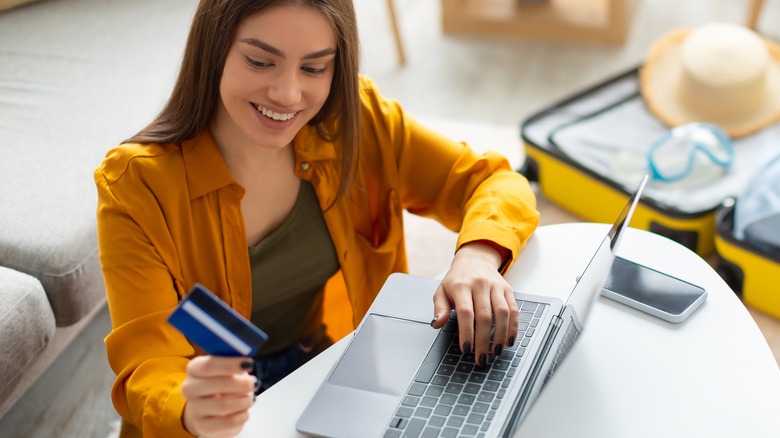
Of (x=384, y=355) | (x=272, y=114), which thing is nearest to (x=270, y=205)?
(x=272, y=114)

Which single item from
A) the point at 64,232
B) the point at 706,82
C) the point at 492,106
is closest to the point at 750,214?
the point at 706,82

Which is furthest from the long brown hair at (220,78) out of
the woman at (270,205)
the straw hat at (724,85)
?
the straw hat at (724,85)

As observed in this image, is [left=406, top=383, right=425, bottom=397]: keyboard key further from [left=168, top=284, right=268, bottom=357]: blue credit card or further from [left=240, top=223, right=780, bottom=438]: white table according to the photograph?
[left=168, top=284, right=268, bottom=357]: blue credit card

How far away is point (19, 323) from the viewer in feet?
5.10

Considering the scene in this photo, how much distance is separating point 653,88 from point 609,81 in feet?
0.41

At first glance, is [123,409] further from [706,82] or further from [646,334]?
[706,82]

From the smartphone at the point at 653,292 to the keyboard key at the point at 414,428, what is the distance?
357 mm

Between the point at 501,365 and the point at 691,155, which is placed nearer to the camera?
the point at 501,365

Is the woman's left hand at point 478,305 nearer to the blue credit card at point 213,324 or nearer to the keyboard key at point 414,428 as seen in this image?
the keyboard key at point 414,428

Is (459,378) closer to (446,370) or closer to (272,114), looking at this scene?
(446,370)

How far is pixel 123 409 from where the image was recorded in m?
1.09

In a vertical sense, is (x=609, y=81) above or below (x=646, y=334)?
below

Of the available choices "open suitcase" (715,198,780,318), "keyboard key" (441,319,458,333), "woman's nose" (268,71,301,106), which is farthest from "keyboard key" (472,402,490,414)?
"open suitcase" (715,198,780,318)

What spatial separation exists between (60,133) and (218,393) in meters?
1.22
